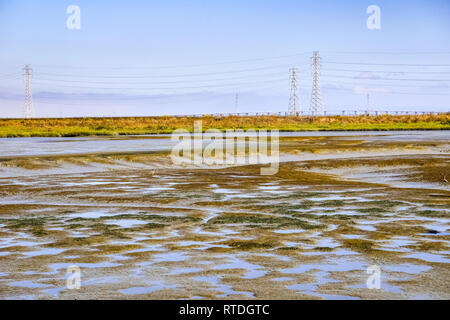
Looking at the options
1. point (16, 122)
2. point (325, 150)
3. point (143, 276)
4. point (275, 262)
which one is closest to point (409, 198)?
point (275, 262)

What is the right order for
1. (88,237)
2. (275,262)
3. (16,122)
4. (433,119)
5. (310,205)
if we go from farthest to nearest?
(433,119) < (16,122) < (310,205) < (88,237) < (275,262)

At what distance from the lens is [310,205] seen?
16.9 metres

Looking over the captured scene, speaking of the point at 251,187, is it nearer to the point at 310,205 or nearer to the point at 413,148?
the point at 310,205

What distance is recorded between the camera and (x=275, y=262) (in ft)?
33.3

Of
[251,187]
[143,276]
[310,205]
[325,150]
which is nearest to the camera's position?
[143,276]

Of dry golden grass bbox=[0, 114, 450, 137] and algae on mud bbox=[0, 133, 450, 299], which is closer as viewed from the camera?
algae on mud bbox=[0, 133, 450, 299]

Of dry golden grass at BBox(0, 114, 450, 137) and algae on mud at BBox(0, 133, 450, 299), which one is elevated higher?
dry golden grass at BBox(0, 114, 450, 137)

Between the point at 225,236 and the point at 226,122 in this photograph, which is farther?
the point at 226,122

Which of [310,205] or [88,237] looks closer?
[88,237]

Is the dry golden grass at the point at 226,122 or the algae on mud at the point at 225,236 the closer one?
the algae on mud at the point at 225,236

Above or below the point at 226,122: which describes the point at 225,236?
below

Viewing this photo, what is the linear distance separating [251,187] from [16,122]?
312ft

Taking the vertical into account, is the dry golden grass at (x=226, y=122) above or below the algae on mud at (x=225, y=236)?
above
